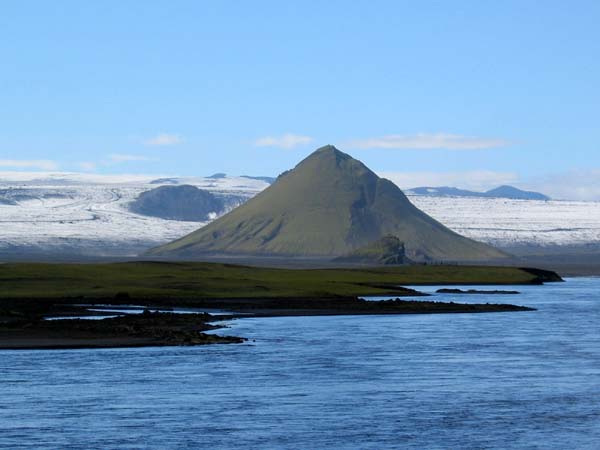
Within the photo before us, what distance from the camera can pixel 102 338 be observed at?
231ft

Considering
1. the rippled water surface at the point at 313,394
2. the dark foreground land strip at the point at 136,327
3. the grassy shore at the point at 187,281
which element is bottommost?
the rippled water surface at the point at 313,394

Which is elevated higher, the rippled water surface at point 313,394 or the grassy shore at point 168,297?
the grassy shore at point 168,297

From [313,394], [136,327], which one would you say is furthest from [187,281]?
[313,394]

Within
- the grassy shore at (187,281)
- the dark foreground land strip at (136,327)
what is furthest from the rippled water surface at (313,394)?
the grassy shore at (187,281)

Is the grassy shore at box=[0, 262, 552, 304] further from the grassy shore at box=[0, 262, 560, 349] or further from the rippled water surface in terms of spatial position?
the rippled water surface

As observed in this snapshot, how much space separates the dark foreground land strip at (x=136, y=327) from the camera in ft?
225

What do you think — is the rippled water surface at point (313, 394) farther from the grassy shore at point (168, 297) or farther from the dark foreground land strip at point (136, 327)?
the grassy shore at point (168, 297)

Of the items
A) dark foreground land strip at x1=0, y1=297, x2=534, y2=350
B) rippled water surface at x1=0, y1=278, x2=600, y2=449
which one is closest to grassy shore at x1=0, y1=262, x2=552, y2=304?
dark foreground land strip at x1=0, y1=297, x2=534, y2=350

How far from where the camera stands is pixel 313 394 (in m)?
49.9

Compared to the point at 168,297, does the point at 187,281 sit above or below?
above

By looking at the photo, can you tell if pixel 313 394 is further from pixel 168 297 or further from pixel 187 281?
pixel 187 281

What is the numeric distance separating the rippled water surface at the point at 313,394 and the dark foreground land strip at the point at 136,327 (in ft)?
8.02

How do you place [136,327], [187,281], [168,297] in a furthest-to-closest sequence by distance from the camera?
[187,281] → [168,297] → [136,327]

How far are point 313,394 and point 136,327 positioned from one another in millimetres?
27388
